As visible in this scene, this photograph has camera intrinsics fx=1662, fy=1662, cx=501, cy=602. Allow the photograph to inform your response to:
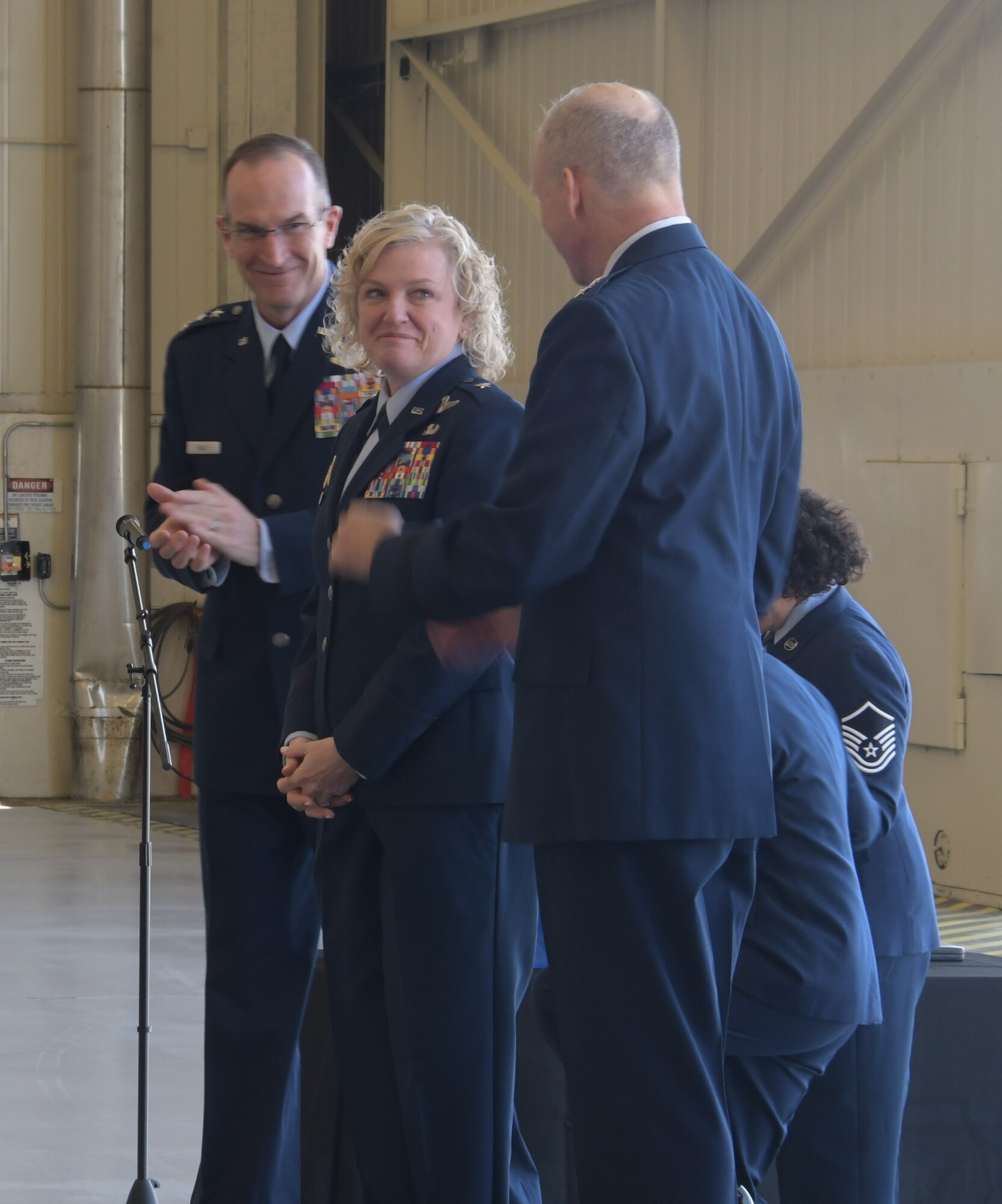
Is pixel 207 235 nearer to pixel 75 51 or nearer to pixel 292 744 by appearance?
pixel 75 51

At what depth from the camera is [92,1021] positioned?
4816 mm

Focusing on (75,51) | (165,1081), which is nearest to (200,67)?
(75,51)

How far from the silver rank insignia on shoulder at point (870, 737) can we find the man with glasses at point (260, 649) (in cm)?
86

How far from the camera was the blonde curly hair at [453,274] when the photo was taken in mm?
2396

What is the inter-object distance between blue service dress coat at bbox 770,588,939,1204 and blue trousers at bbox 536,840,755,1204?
0.67 meters

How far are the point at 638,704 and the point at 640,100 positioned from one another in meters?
0.73

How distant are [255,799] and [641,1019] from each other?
981 millimetres

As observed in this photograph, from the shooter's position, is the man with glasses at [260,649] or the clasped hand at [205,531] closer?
the clasped hand at [205,531]

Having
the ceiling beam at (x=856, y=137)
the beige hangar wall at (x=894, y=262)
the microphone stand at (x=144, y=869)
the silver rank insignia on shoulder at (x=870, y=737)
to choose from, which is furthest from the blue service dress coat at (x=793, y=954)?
the ceiling beam at (x=856, y=137)

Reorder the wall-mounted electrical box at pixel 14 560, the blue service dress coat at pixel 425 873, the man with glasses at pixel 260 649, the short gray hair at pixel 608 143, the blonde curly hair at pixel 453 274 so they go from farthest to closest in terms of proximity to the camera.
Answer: the wall-mounted electrical box at pixel 14 560, the man with glasses at pixel 260 649, the blonde curly hair at pixel 453 274, the blue service dress coat at pixel 425 873, the short gray hair at pixel 608 143

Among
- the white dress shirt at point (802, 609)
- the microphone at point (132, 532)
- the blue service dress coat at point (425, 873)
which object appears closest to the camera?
the blue service dress coat at point (425, 873)

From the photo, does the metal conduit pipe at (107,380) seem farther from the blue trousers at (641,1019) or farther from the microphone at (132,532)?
the blue trousers at (641,1019)

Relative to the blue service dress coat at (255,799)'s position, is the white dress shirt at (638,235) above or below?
above

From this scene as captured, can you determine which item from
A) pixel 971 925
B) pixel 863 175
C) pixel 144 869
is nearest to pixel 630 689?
pixel 144 869
